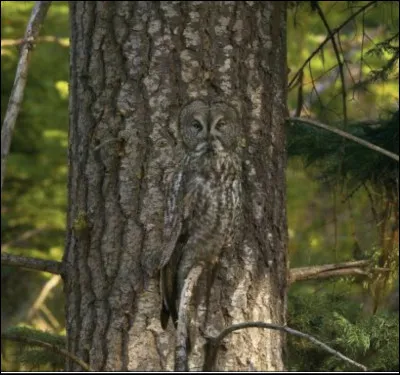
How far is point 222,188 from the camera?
9.20ft

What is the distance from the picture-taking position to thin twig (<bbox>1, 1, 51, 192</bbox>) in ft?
6.89

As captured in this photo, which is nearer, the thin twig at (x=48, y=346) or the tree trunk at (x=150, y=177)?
the thin twig at (x=48, y=346)

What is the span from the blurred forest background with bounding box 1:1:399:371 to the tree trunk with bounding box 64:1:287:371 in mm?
351

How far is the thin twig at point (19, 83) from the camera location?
6.89ft

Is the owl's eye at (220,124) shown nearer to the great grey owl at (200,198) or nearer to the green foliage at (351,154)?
the great grey owl at (200,198)

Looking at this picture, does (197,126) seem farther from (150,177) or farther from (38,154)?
(38,154)

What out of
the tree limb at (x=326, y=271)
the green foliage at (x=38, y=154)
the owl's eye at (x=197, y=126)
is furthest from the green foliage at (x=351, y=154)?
the green foliage at (x=38, y=154)

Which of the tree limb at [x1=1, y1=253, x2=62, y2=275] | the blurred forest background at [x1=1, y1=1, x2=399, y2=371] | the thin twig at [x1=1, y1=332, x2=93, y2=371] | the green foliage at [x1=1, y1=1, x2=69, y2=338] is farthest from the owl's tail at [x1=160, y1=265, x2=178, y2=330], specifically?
the green foliage at [x1=1, y1=1, x2=69, y2=338]

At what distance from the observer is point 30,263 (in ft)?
9.32

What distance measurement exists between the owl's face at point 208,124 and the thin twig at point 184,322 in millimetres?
382

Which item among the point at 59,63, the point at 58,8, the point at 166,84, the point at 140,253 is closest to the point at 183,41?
the point at 166,84

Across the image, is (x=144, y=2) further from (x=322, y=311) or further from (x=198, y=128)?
(x=322, y=311)

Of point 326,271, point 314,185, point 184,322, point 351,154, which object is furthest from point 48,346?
point 314,185

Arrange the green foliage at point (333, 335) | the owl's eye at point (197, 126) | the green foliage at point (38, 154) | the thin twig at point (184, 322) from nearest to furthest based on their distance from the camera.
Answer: the thin twig at point (184, 322) → the owl's eye at point (197, 126) → the green foliage at point (333, 335) → the green foliage at point (38, 154)
